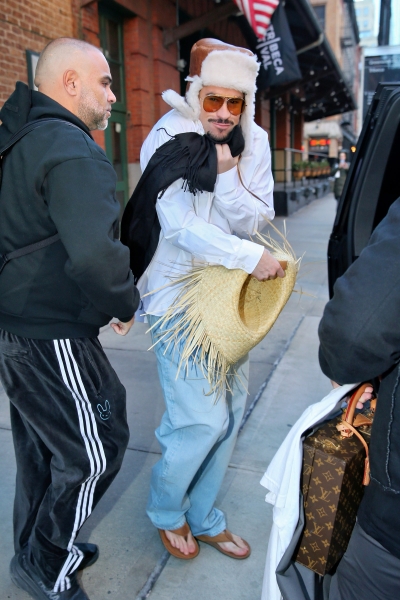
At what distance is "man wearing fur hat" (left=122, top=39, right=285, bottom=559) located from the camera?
1.88 metres

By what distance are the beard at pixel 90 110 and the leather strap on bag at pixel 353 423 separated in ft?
3.87

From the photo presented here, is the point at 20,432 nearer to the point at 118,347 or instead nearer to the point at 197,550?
the point at 197,550

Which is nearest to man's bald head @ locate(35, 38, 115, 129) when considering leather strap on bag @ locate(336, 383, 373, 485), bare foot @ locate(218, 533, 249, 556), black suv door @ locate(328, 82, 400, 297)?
leather strap on bag @ locate(336, 383, 373, 485)

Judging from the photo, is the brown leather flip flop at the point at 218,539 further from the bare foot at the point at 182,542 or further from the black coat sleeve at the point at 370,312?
the black coat sleeve at the point at 370,312

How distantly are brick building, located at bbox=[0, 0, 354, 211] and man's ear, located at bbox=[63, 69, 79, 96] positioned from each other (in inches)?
168

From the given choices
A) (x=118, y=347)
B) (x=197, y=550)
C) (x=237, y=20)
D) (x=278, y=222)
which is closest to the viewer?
(x=197, y=550)

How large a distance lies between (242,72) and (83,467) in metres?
1.47

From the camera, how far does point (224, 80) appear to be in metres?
1.94

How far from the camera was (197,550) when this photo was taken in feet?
7.42

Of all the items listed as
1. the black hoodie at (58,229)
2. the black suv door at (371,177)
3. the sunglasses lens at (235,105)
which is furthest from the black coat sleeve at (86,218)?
the black suv door at (371,177)

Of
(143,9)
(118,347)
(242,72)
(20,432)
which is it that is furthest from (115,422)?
(143,9)

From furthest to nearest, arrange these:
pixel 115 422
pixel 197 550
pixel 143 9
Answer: pixel 143 9
pixel 197 550
pixel 115 422

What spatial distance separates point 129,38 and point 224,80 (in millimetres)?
6602

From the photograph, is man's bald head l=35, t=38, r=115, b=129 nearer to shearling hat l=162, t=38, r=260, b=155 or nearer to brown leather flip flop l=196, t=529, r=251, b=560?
shearling hat l=162, t=38, r=260, b=155
